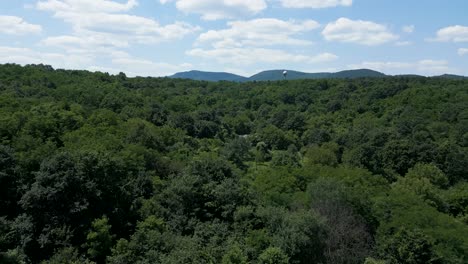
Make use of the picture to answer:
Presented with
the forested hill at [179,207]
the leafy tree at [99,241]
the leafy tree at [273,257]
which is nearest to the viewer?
the leafy tree at [273,257]

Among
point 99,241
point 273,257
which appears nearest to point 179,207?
point 99,241

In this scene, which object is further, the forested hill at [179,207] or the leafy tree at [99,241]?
the forested hill at [179,207]

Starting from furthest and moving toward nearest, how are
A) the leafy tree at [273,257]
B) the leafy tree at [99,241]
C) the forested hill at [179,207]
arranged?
the forested hill at [179,207] → the leafy tree at [99,241] → the leafy tree at [273,257]

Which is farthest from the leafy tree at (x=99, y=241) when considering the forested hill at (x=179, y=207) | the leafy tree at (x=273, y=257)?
the leafy tree at (x=273, y=257)

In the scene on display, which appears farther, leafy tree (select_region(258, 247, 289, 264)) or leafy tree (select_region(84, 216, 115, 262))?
leafy tree (select_region(84, 216, 115, 262))

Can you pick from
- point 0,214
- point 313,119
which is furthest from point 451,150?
point 0,214

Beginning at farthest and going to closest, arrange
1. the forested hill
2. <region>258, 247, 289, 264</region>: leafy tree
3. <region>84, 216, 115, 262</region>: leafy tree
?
the forested hill
<region>84, 216, 115, 262</region>: leafy tree
<region>258, 247, 289, 264</region>: leafy tree

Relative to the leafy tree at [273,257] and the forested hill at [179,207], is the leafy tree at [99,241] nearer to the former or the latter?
the forested hill at [179,207]

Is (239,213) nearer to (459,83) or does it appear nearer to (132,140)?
(132,140)

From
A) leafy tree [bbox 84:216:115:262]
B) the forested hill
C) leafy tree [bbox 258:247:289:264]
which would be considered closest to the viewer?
leafy tree [bbox 258:247:289:264]

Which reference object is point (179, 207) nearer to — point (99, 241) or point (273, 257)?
point (99, 241)

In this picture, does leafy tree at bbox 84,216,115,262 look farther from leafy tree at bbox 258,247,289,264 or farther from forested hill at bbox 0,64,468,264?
leafy tree at bbox 258,247,289,264

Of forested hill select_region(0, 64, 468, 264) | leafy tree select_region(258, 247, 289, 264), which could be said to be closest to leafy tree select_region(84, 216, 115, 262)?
forested hill select_region(0, 64, 468, 264)
